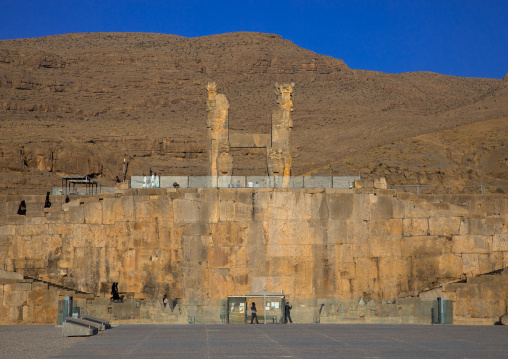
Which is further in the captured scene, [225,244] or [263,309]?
[225,244]

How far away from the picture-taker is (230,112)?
13200 centimetres

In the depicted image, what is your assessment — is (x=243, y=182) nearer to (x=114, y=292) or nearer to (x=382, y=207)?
(x=382, y=207)

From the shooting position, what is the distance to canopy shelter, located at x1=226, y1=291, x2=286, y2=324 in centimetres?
3375

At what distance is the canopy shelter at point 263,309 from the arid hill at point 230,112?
3858 cm

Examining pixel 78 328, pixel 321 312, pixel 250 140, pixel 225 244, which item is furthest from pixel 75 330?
pixel 250 140

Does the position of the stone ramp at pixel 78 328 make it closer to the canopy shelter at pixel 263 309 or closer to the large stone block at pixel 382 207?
the canopy shelter at pixel 263 309

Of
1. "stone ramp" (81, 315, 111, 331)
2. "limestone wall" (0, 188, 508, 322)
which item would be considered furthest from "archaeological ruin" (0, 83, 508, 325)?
"stone ramp" (81, 315, 111, 331)

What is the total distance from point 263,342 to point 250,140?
2075cm

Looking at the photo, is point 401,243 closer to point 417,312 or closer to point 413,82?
point 417,312

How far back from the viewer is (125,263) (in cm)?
3916

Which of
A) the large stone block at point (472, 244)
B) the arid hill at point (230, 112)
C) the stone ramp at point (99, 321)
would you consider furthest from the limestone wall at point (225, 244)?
the arid hill at point (230, 112)

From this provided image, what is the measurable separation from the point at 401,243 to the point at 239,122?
8843cm

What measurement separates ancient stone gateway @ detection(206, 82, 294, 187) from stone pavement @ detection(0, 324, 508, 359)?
1288 centimetres

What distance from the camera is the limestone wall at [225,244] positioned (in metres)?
38.6
